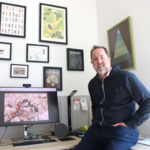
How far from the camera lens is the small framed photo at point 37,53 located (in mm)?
2149

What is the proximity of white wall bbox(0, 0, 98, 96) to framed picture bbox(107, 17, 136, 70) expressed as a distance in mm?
364

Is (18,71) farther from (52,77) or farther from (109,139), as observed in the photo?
(109,139)

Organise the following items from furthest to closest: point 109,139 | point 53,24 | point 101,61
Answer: point 53,24 < point 101,61 < point 109,139

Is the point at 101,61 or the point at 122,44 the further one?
the point at 122,44

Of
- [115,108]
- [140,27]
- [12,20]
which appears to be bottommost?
[115,108]

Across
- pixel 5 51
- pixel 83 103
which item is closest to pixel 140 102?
pixel 83 103

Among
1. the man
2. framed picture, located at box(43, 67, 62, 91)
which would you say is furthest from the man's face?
framed picture, located at box(43, 67, 62, 91)

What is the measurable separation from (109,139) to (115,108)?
0.25 m

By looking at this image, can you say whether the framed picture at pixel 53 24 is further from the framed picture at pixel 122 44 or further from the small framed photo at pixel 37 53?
the framed picture at pixel 122 44

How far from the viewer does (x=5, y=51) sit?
6.66ft

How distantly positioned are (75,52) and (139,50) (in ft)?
2.91

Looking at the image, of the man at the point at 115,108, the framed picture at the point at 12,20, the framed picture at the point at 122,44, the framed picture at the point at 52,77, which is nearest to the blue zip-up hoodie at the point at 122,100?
the man at the point at 115,108

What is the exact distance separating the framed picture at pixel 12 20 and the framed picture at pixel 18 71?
0.39 metres

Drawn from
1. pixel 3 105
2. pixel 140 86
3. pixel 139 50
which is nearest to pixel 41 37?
pixel 3 105
